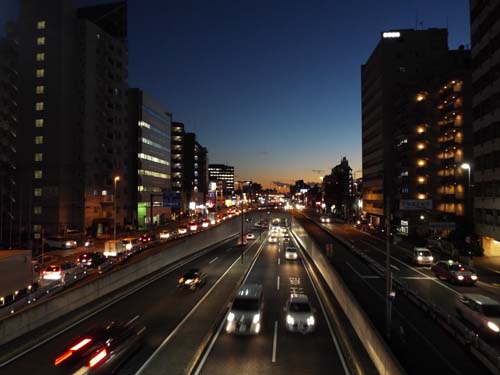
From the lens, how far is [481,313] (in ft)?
58.4

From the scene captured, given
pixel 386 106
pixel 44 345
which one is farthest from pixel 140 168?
pixel 44 345

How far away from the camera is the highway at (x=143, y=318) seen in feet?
48.6

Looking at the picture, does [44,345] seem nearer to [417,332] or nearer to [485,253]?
[417,332]

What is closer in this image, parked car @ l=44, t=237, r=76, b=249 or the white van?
the white van

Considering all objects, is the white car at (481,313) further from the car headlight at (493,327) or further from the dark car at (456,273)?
the dark car at (456,273)

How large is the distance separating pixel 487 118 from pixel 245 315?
40.8 m

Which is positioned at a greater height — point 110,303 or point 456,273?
point 456,273

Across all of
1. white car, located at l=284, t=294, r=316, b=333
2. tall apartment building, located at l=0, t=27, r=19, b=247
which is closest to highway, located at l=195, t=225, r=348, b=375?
white car, located at l=284, t=294, r=316, b=333

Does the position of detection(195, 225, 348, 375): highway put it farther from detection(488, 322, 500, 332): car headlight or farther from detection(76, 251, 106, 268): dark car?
detection(76, 251, 106, 268): dark car

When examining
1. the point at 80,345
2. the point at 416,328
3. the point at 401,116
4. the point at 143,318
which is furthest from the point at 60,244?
the point at 401,116

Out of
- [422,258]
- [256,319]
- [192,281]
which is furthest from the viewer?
[422,258]

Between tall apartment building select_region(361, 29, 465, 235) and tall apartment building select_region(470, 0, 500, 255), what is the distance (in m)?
17.3

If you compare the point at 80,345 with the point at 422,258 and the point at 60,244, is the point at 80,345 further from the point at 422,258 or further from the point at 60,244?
the point at 60,244

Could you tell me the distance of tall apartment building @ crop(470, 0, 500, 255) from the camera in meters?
42.5
